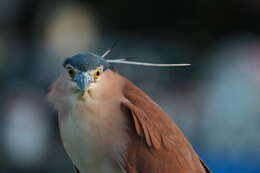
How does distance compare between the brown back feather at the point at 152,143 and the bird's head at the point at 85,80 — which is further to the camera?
the brown back feather at the point at 152,143

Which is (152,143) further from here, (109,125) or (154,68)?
(154,68)

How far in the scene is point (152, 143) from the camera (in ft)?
6.60

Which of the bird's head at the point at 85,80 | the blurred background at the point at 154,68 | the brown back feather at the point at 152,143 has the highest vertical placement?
the bird's head at the point at 85,80

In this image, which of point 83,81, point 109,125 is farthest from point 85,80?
point 109,125

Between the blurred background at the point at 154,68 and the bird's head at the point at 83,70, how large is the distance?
205cm

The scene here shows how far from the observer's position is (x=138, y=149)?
1986 millimetres

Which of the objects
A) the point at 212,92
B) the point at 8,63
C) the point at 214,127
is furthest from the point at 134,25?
the point at 214,127

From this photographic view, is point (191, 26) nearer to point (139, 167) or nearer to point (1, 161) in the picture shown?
point (1, 161)

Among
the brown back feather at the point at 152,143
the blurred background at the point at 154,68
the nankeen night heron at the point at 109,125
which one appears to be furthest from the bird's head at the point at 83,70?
the blurred background at the point at 154,68

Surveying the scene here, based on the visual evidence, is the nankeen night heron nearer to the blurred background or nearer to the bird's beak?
the bird's beak

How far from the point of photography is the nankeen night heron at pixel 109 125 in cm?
190

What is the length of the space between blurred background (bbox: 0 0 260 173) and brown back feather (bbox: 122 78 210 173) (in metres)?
1.79

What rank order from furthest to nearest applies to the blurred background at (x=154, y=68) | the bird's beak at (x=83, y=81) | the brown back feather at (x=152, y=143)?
the blurred background at (x=154, y=68) < the brown back feather at (x=152, y=143) < the bird's beak at (x=83, y=81)

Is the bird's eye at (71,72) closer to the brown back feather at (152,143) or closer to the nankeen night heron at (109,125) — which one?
the nankeen night heron at (109,125)
